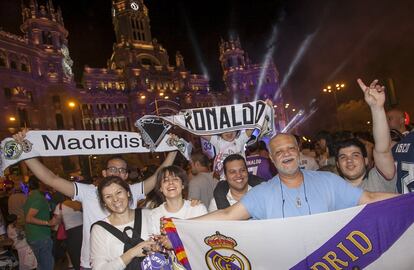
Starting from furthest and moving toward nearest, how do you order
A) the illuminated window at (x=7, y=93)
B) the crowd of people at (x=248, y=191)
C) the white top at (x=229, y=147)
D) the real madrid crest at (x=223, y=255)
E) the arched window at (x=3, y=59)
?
the arched window at (x=3, y=59)
the illuminated window at (x=7, y=93)
the white top at (x=229, y=147)
the crowd of people at (x=248, y=191)
the real madrid crest at (x=223, y=255)

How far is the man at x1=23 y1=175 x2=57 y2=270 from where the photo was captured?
272 inches

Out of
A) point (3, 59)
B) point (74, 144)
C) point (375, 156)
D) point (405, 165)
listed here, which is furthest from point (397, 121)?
point (3, 59)

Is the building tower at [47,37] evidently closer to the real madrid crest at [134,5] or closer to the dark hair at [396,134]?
the real madrid crest at [134,5]

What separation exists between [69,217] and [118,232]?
3.83 metres

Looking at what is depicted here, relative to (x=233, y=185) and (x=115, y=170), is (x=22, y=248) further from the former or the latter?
(x=233, y=185)

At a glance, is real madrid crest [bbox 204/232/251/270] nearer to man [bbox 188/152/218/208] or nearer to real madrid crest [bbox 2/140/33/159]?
man [bbox 188/152/218/208]

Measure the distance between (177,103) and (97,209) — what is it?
7180 centimetres

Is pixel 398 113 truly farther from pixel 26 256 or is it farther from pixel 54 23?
pixel 54 23

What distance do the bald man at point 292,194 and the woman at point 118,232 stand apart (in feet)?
2.47

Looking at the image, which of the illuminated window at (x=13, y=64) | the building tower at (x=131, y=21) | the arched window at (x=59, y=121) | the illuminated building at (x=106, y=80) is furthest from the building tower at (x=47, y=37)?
the building tower at (x=131, y=21)

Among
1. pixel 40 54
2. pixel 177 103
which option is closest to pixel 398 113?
pixel 40 54

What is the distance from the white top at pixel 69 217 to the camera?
6.88 m

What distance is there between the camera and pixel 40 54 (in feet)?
163

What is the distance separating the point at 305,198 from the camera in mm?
3297
